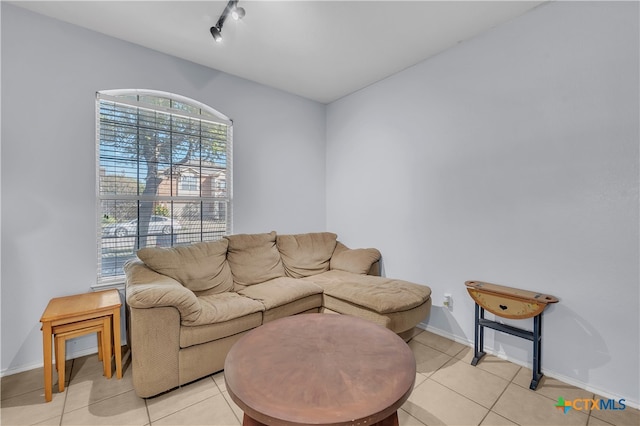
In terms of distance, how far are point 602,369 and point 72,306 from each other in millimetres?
3685

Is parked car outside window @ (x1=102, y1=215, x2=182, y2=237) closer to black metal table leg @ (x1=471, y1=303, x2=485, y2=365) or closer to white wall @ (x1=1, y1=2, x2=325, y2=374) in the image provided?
white wall @ (x1=1, y1=2, x2=325, y2=374)

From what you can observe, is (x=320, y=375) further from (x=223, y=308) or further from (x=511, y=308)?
(x=511, y=308)

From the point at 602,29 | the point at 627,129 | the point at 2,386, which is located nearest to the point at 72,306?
the point at 2,386

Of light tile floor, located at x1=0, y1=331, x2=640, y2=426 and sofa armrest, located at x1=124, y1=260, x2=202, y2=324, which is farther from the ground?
sofa armrest, located at x1=124, y1=260, x2=202, y2=324

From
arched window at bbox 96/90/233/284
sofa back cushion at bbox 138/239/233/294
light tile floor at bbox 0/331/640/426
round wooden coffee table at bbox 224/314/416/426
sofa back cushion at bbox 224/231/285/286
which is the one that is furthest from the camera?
sofa back cushion at bbox 224/231/285/286

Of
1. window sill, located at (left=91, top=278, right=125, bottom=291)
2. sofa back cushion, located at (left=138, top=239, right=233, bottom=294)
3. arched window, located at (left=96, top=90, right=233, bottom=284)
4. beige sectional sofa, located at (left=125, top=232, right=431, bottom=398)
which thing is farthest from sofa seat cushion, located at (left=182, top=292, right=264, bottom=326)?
arched window, located at (left=96, top=90, right=233, bottom=284)

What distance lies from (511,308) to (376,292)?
1.00m

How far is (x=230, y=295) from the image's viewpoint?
2510 millimetres

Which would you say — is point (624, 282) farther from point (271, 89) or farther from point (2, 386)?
point (2, 386)

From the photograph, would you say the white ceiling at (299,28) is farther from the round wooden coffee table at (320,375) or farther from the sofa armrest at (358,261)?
the round wooden coffee table at (320,375)

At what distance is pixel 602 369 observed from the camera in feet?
6.14

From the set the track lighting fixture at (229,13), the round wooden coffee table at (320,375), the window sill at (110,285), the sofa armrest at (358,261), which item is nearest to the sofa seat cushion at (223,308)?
the round wooden coffee table at (320,375)

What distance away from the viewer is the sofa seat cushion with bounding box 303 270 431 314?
7.39ft

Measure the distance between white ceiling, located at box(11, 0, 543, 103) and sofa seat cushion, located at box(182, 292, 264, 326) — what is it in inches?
89.0
